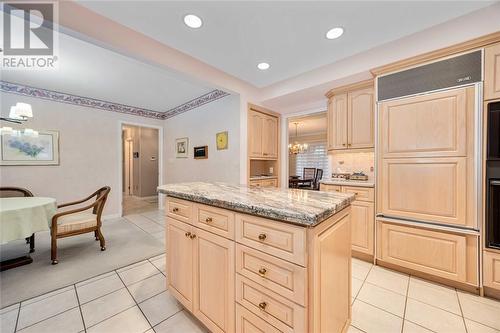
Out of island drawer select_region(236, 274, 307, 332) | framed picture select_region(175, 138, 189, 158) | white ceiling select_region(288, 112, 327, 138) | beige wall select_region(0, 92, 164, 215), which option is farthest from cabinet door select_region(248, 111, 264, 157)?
beige wall select_region(0, 92, 164, 215)

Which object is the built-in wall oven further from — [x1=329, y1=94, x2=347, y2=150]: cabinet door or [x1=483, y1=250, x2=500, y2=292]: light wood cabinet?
[x1=329, y1=94, x2=347, y2=150]: cabinet door

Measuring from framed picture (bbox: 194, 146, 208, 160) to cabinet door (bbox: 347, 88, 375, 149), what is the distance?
2.62 metres

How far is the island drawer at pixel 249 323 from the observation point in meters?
0.98

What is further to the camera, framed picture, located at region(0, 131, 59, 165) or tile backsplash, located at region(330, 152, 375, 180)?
framed picture, located at region(0, 131, 59, 165)

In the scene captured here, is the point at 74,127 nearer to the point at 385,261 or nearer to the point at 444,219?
the point at 385,261

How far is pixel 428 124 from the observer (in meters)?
1.95

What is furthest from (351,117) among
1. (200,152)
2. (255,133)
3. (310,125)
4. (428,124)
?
Answer: (310,125)

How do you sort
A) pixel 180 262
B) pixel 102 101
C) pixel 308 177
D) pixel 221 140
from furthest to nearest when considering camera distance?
1. pixel 308 177
2. pixel 102 101
3. pixel 221 140
4. pixel 180 262

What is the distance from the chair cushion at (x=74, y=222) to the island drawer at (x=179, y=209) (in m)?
1.80

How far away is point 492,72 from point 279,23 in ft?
6.26

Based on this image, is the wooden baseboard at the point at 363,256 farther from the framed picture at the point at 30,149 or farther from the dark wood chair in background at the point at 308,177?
the framed picture at the point at 30,149

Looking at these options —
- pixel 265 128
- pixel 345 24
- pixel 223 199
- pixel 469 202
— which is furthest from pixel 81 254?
pixel 469 202

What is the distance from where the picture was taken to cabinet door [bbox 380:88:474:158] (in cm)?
178

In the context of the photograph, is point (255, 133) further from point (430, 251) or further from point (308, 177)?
point (308, 177)
